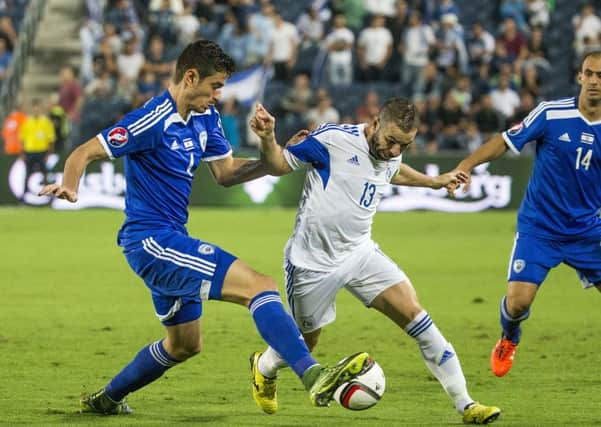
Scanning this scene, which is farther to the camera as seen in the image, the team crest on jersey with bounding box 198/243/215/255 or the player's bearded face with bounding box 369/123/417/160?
the player's bearded face with bounding box 369/123/417/160

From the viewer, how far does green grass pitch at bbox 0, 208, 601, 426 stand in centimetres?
737

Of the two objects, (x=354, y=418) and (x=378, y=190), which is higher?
(x=378, y=190)

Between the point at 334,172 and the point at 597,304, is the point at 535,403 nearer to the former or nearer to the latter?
the point at 334,172

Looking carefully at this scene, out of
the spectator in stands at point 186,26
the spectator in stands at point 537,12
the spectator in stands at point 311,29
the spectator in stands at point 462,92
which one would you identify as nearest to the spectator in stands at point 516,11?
the spectator in stands at point 537,12

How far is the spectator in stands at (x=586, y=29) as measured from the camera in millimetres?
26323

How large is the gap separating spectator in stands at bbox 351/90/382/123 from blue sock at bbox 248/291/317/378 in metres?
17.5

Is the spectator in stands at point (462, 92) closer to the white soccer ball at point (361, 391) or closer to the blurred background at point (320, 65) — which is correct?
the blurred background at point (320, 65)

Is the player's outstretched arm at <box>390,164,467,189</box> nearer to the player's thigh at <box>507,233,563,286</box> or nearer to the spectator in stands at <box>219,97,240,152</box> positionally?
the player's thigh at <box>507,233,563,286</box>

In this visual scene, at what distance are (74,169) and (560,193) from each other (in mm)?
3426

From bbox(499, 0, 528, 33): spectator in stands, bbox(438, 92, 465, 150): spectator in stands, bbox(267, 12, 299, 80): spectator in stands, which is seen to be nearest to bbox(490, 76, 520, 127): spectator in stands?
bbox(438, 92, 465, 150): spectator in stands

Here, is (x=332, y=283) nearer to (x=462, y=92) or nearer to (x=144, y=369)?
(x=144, y=369)

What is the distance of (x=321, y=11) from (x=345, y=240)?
20.7 metres

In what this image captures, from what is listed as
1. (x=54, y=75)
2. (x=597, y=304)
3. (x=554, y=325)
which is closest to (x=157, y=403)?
(x=554, y=325)

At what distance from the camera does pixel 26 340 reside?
33.3 feet
